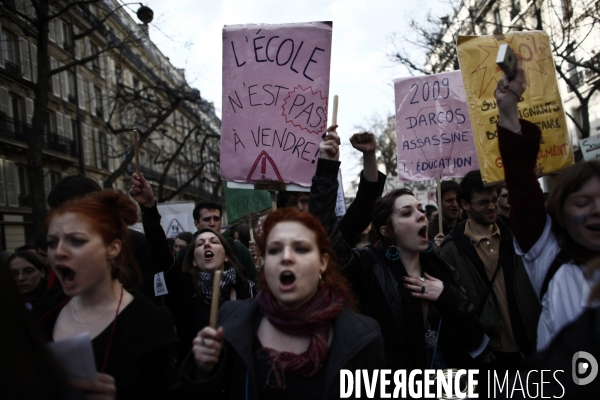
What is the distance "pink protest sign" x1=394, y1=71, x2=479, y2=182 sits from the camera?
5.48 m

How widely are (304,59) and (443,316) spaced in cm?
193

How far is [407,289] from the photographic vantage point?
280cm

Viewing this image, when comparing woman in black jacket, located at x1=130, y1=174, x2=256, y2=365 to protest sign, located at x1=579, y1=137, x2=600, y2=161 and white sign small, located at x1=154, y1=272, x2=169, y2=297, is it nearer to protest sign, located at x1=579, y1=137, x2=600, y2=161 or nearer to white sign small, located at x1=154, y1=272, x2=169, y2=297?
white sign small, located at x1=154, y1=272, x2=169, y2=297

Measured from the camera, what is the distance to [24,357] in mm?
1386

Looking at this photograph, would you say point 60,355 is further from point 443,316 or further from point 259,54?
point 259,54

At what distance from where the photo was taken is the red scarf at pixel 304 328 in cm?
192

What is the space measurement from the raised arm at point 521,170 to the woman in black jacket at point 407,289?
743 millimetres

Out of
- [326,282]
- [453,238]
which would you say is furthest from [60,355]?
[453,238]

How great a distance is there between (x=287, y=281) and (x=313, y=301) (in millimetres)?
128

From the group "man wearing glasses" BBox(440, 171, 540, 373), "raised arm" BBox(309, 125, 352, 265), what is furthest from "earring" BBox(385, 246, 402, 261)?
"man wearing glasses" BBox(440, 171, 540, 373)

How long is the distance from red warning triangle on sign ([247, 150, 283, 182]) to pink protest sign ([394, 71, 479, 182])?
233 cm

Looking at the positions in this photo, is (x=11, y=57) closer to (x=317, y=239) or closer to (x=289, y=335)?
(x=317, y=239)

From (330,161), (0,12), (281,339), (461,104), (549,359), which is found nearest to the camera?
(549,359)

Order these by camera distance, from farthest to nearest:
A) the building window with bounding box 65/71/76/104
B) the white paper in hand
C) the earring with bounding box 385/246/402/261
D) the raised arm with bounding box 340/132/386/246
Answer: the building window with bounding box 65/71/76/104 → the earring with bounding box 385/246/402/261 → the raised arm with bounding box 340/132/386/246 → the white paper in hand
